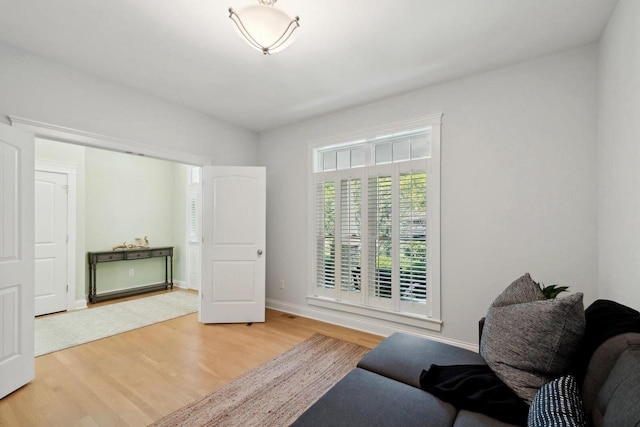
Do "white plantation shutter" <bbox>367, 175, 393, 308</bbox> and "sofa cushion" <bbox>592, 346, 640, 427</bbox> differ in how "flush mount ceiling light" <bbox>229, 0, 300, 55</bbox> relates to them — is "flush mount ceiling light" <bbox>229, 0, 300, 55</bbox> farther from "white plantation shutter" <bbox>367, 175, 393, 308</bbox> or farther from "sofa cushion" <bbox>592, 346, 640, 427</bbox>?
"sofa cushion" <bbox>592, 346, 640, 427</bbox>

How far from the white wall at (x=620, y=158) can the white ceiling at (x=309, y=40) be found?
322 mm

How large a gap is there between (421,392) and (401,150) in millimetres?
2469

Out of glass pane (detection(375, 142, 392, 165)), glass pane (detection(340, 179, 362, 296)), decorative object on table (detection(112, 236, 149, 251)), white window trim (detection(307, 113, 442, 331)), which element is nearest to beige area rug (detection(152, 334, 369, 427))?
white window trim (detection(307, 113, 442, 331))

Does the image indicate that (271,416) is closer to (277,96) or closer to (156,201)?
(277,96)

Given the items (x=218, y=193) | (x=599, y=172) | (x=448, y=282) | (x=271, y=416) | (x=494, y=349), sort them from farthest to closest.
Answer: (x=218, y=193), (x=448, y=282), (x=599, y=172), (x=271, y=416), (x=494, y=349)

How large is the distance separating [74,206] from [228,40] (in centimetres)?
370

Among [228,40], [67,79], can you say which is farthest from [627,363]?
[67,79]

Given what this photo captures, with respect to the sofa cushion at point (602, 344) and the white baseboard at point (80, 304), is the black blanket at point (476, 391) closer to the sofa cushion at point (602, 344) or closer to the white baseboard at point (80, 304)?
the sofa cushion at point (602, 344)

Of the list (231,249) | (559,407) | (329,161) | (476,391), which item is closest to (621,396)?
(559,407)

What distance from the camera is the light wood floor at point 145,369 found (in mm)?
1941

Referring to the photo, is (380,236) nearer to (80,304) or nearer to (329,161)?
(329,161)

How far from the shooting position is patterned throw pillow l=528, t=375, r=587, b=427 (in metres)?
0.95

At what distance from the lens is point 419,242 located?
119 inches

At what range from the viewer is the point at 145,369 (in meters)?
2.50
